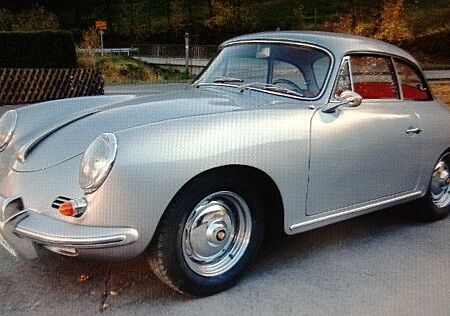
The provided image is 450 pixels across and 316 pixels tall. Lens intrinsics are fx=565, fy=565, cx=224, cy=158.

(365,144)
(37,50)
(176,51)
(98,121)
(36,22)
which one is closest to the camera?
(98,121)

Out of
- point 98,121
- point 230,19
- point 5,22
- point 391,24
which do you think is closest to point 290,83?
point 98,121

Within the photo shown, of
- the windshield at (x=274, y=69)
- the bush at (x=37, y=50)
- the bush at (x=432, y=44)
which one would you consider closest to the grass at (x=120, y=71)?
the bush at (x=37, y=50)

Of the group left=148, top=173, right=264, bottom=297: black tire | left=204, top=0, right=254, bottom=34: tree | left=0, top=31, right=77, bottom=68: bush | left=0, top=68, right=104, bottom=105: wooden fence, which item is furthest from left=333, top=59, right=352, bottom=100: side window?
left=204, top=0, right=254, bottom=34: tree

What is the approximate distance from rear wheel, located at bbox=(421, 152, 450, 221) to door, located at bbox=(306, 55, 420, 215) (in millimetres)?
412

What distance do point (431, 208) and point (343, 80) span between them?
1.55 m

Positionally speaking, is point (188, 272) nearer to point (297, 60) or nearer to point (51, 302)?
point (51, 302)

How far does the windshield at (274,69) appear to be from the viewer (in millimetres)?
3963

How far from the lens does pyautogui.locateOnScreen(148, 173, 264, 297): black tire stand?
306 centimetres

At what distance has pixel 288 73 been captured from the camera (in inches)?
161

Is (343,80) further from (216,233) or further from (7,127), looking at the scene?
(7,127)

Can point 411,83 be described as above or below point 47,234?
above

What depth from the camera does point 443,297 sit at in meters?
3.40

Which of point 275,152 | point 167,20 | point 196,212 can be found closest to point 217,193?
point 196,212

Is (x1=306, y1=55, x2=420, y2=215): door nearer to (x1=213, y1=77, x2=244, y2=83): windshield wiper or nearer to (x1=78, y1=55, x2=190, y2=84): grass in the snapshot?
(x1=213, y1=77, x2=244, y2=83): windshield wiper
